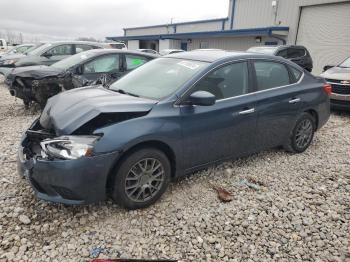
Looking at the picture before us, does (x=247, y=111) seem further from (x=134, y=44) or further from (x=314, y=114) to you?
(x=134, y=44)

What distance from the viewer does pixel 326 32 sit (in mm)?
16344

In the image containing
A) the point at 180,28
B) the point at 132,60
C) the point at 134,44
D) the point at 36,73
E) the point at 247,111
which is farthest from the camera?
the point at 134,44

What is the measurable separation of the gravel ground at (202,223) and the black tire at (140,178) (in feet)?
0.44

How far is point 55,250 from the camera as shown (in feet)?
A: 9.07

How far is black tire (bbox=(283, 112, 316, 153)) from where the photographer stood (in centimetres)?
500

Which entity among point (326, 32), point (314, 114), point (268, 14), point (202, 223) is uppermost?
point (268, 14)

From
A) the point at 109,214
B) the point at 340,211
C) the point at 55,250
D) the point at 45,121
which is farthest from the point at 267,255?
the point at 45,121

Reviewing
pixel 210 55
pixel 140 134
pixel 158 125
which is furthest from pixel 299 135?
pixel 140 134

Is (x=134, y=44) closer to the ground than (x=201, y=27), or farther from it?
closer to the ground

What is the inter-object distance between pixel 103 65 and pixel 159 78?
376cm

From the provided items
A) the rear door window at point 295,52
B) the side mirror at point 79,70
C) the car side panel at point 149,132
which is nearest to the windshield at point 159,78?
the car side panel at point 149,132

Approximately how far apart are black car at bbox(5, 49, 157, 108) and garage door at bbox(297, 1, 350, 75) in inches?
490

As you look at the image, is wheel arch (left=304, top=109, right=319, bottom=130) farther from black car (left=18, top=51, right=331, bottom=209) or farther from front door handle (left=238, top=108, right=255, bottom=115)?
front door handle (left=238, top=108, right=255, bottom=115)

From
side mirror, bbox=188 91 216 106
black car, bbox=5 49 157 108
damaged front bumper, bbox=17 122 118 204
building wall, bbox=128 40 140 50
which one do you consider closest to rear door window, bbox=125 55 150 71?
black car, bbox=5 49 157 108
